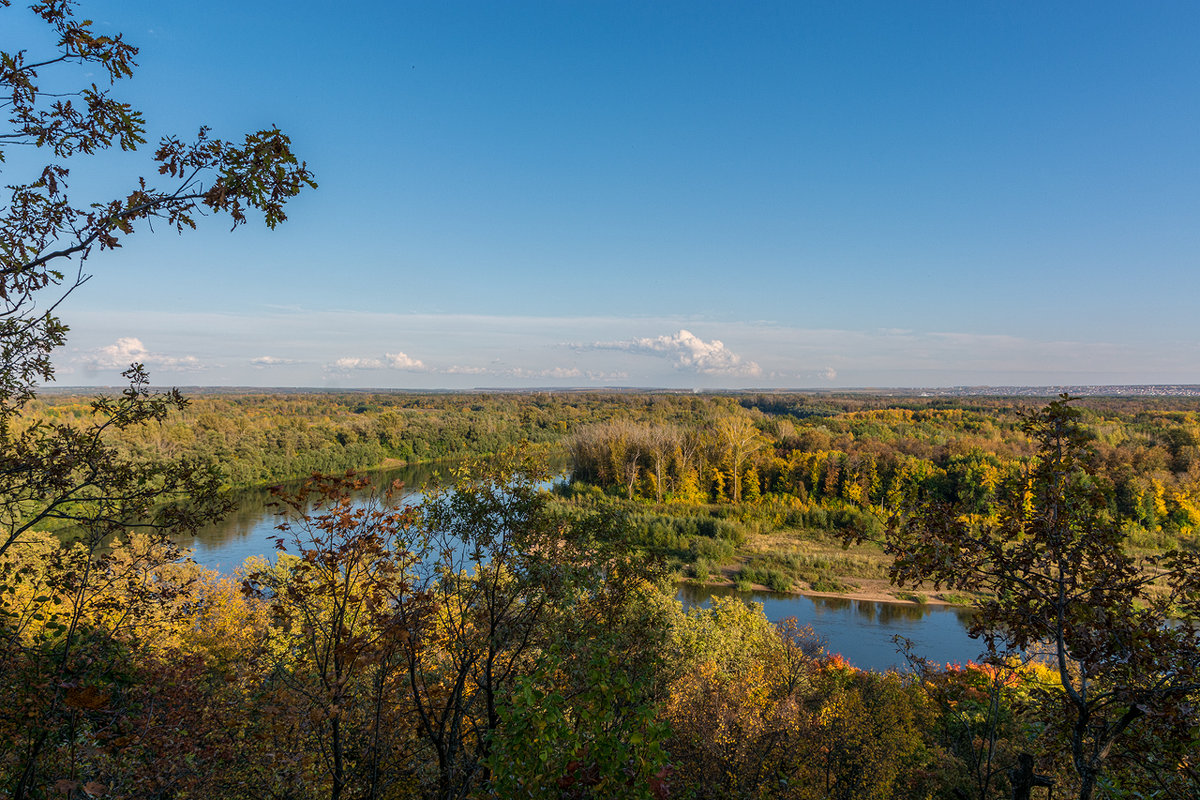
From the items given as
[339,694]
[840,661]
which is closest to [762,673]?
[840,661]

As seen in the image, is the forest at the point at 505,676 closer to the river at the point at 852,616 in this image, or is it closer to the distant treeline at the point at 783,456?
the river at the point at 852,616

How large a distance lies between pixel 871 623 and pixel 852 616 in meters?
1.07

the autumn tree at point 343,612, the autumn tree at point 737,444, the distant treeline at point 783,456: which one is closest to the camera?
the autumn tree at point 343,612

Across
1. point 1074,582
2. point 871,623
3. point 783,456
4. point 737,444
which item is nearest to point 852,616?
point 871,623

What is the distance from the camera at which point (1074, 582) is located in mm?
3729

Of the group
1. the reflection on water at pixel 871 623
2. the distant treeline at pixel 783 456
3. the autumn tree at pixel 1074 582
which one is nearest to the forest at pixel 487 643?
the autumn tree at pixel 1074 582

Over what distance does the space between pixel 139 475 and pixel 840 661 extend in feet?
64.3

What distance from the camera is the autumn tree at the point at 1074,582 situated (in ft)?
11.1

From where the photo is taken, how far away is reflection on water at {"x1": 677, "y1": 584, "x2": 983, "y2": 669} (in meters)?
25.8

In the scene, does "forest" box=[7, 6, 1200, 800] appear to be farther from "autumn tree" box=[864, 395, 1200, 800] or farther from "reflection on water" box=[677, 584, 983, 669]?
"reflection on water" box=[677, 584, 983, 669]

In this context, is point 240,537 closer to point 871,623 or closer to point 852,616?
point 852,616

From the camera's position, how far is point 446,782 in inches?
283

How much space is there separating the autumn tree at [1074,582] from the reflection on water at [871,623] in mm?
22519

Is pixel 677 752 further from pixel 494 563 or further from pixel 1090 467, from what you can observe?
pixel 1090 467
